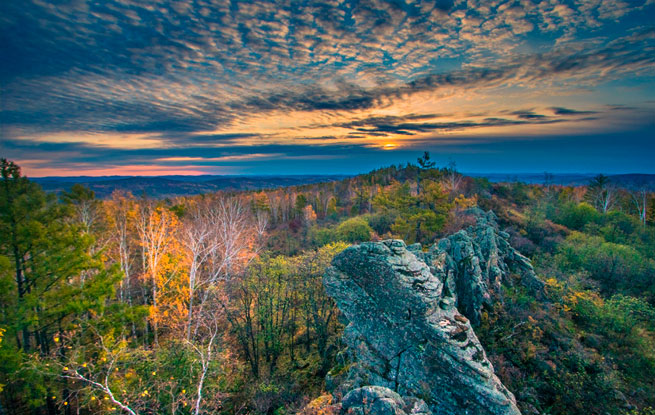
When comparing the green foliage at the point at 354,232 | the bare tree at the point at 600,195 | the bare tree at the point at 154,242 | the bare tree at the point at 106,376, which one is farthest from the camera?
the bare tree at the point at 600,195

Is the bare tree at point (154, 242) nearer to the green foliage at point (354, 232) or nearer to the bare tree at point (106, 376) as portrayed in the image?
the bare tree at point (106, 376)

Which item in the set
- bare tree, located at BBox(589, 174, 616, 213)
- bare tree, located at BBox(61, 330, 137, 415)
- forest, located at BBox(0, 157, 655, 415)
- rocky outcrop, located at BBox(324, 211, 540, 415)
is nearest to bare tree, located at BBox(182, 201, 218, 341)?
forest, located at BBox(0, 157, 655, 415)

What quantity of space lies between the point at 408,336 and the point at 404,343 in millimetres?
395

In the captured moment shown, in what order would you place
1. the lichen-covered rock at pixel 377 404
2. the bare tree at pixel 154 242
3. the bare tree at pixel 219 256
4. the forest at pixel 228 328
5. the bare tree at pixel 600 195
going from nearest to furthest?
1. the lichen-covered rock at pixel 377 404
2. the forest at pixel 228 328
3. the bare tree at pixel 154 242
4. the bare tree at pixel 219 256
5. the bare tree at pixel 600 195

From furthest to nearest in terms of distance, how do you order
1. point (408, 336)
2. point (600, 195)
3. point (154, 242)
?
point (600, 195) → point (154, 242) → point (408, 336)

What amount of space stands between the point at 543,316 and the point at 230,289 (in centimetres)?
2237

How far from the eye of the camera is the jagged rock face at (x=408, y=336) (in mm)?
11031

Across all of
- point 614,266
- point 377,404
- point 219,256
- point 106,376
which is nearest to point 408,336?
point 377,404

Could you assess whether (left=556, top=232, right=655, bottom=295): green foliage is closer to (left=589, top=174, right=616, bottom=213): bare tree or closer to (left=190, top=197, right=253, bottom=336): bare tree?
(left=190, top=197, right=253, bottom=336): bare tree

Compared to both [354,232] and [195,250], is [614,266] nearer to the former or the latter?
[354,232]

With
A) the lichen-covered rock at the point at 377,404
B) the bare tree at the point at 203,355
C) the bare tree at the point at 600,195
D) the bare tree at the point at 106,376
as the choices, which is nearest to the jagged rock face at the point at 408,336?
the lichen-covered rock at the point at 377,404

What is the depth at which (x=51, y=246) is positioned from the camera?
13.7 meters

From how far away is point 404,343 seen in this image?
12.5 meters

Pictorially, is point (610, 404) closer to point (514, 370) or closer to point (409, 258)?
point (514, 370)
